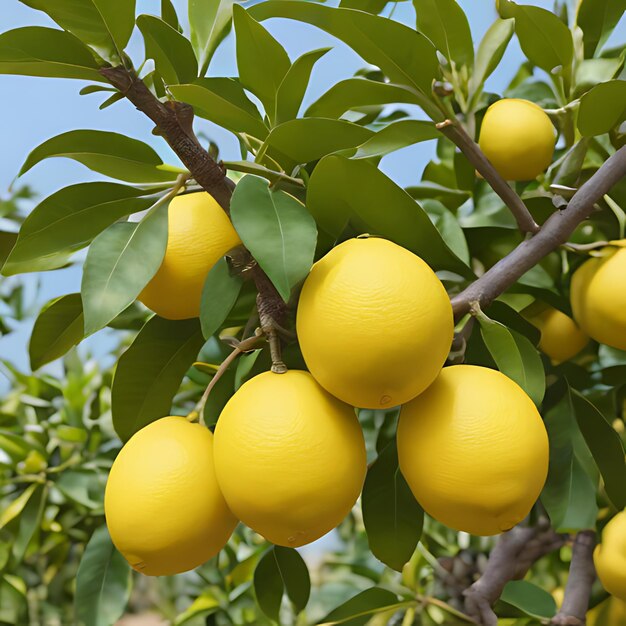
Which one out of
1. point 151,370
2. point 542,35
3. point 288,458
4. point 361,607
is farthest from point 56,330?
point 542,35

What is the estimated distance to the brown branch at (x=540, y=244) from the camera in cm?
54

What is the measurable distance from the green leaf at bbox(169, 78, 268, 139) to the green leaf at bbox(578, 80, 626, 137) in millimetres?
261

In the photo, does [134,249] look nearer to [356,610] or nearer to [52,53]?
[52,53]

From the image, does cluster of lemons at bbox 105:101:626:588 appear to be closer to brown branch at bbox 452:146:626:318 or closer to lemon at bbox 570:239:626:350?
brown branch at bbox 452:146:626:318

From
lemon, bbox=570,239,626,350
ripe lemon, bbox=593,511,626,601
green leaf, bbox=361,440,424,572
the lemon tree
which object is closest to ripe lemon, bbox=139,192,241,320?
the lemon tree

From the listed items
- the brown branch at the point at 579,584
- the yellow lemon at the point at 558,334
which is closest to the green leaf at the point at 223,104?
the yellow lemon at the point at 558,334

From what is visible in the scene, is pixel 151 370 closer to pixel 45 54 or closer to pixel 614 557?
pixel 45 54

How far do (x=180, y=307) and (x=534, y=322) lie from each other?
1.24 ft

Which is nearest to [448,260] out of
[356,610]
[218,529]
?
[218,529]

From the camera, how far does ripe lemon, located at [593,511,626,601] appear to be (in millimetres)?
677

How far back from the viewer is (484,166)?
565mm

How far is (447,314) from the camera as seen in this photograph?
0.45m

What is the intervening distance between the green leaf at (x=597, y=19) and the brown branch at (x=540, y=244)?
21 centimetres

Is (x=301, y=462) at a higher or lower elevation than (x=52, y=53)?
lower
